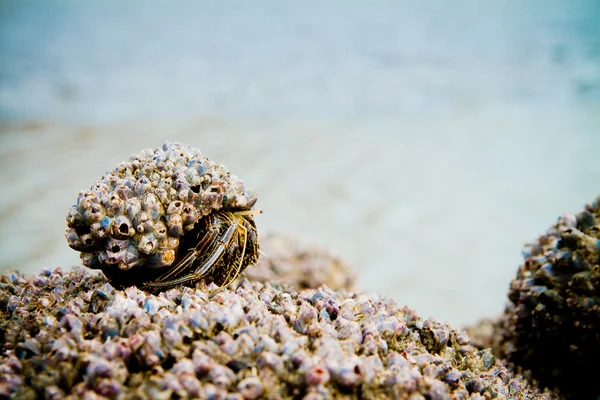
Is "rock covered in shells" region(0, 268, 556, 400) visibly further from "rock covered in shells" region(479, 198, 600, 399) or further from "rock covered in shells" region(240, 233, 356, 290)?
"rock covered in shells" region(240, 233, 356, 290)

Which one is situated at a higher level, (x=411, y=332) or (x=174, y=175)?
(x=174, y=175)

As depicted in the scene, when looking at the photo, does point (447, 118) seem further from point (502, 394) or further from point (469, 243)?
point (502, 394)

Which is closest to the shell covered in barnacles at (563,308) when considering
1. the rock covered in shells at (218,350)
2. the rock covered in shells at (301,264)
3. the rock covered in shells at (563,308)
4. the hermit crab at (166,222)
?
the rock covered in shells at (563,308)

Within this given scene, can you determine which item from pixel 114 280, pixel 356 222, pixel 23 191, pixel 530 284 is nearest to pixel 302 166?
pixel 356 222

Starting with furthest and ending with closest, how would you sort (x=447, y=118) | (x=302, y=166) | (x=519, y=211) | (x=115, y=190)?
(x=447, y=118) < (x=302, y=166) < (x=519, y=211) < (x=115, y=190)

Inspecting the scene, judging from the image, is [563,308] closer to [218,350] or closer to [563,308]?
[563,308]

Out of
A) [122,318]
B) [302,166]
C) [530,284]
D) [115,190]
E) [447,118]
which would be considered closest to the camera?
[122,318]

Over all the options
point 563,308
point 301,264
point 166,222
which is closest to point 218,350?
point 166,222
